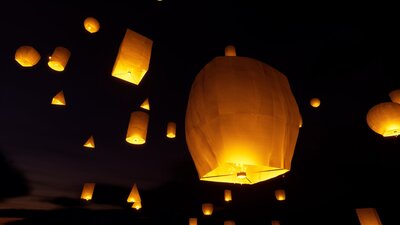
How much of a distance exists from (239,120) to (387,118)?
270 centimetres

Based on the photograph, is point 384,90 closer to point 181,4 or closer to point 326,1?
point 326,1

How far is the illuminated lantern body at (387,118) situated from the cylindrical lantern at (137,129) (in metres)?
3.04

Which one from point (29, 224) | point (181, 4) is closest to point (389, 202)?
point (181, 4)

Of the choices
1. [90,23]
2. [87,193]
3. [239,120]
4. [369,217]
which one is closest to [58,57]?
[90,23]

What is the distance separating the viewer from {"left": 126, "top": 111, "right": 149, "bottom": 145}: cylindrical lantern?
3.96 meters

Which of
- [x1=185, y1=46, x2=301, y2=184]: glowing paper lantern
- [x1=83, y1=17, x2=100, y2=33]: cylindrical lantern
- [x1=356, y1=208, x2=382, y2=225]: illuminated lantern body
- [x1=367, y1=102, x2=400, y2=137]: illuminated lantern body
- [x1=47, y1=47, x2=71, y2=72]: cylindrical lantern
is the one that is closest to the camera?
[x1=185, y1=46, x2=301, y2=184]: glowing paper lantern

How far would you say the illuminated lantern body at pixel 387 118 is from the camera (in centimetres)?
355

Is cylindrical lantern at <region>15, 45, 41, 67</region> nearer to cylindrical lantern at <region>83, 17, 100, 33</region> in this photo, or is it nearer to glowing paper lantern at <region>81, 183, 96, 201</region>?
cylindrical lantern at <region>83, 17, 100, 33</region>

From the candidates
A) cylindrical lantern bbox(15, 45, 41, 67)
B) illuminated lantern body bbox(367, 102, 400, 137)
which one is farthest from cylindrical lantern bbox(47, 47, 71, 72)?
illuminated lantern body bbox(367, 102, 400, 137)

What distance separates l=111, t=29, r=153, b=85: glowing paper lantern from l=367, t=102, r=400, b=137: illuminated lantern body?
295 centimetres

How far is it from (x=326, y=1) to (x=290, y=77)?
2.10 meters

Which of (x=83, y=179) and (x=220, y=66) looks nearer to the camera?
(x=220, y=66)

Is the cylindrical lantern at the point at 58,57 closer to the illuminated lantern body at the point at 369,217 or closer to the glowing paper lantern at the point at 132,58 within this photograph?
the glowing paper lantern at the point at 132,58

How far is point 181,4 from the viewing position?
5.25 metres
